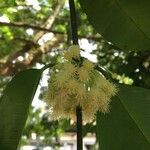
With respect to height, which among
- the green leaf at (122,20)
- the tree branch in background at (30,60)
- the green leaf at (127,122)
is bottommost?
the green leaf at (127,122)

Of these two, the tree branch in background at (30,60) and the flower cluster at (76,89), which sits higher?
the tree branch in background at (30,60)

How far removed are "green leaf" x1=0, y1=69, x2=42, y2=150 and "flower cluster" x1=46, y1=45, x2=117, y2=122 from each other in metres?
0.05

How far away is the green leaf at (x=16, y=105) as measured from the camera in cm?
109

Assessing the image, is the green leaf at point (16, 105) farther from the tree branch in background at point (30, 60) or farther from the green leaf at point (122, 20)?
the tree branch in background at point (30, 60)

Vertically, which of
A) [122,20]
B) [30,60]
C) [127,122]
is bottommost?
[127,122]

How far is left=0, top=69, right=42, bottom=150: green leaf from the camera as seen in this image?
109 cm

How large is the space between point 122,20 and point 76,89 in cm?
32

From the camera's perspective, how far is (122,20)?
1.33 meters

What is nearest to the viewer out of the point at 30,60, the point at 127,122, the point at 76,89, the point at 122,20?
the point at 76,89

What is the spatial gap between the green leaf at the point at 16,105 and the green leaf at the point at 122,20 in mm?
216

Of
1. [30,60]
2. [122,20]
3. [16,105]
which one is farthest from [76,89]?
[30,60]

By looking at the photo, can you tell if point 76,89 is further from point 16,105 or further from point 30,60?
point 30,60

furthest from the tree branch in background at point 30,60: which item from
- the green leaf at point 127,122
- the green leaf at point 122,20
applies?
the green leaf at point 127,122

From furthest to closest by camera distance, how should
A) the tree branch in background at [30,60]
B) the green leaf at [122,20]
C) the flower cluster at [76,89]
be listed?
the tree branch in background at [30,60] → the green leaf at [122,20] → the flower cluster at [76,89]
